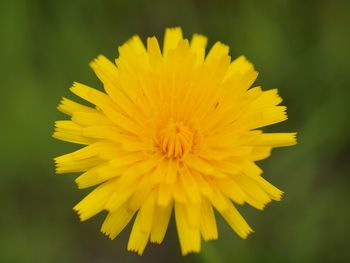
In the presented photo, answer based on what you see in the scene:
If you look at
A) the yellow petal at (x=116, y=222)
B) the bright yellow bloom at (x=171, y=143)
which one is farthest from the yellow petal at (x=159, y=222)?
the yellow petal at (x=116, y=222)

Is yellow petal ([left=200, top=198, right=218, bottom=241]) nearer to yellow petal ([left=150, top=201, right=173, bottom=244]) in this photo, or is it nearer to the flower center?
yellow petal ([left=150, top=201, right=173, bottom=244])

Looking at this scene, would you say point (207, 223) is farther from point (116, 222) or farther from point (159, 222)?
point (116, 222)

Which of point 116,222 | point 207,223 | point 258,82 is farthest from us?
point 258,82

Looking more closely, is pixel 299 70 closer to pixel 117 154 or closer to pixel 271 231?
pixel 271 231

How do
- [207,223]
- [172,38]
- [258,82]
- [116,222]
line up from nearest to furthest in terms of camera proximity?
1. [207,223]
2. [116,222]
3. [172,38]
4. [258,82]

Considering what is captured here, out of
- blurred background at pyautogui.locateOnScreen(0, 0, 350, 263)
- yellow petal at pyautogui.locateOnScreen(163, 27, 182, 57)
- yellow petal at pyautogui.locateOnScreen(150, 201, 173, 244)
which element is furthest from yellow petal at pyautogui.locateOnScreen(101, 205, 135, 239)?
blurred background at pyautogui.locateOnScreen(0, 0, 350, 263)

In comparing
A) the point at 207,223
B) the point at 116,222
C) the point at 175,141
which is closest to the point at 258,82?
the point at 175,141

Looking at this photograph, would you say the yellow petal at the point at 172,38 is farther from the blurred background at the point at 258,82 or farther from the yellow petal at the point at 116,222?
the blurred background at the point at 258,82
